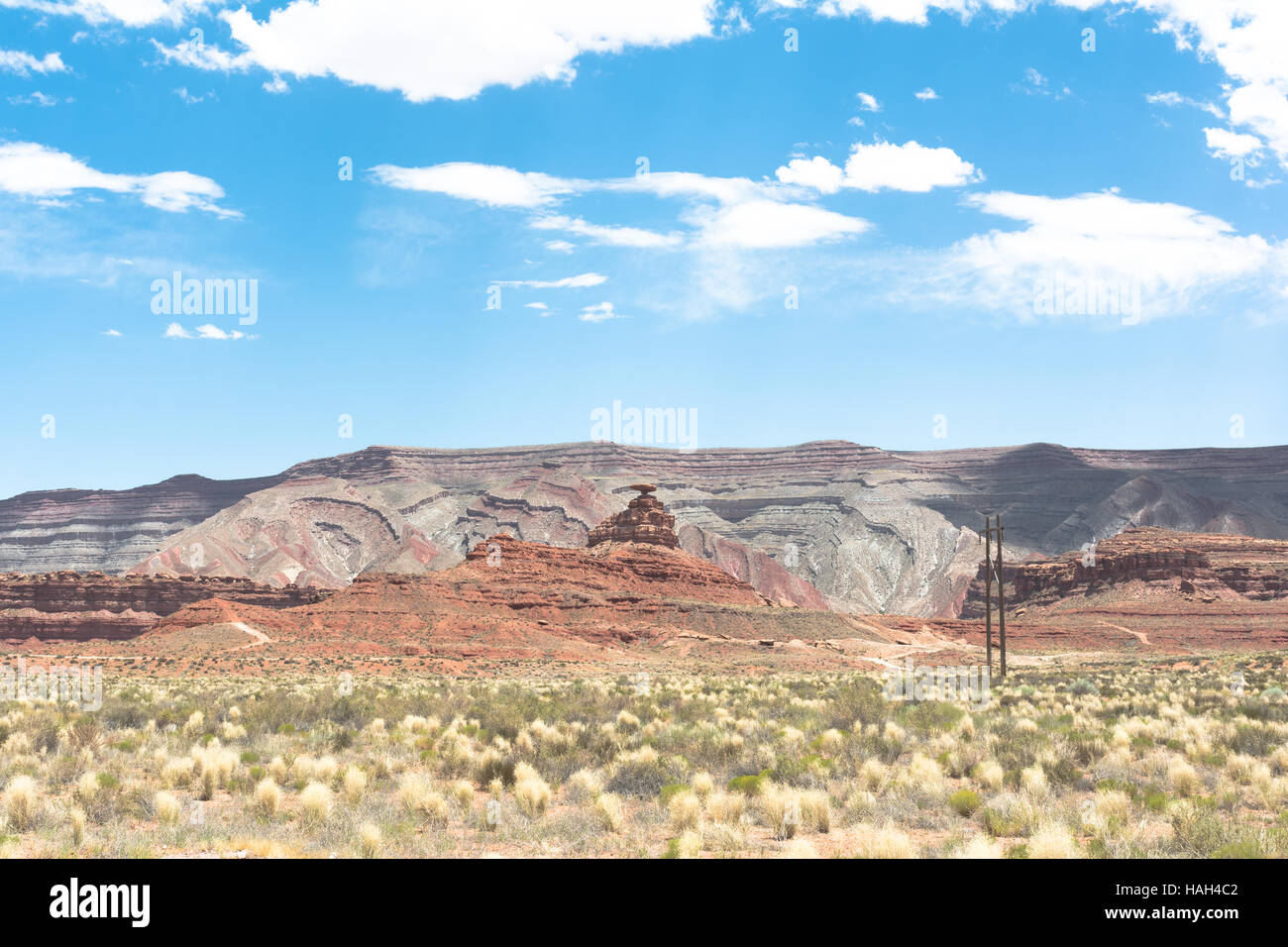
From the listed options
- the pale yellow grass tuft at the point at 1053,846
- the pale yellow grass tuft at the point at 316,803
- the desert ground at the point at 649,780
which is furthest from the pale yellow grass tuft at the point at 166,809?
the pale yellow grass tuft at the point at 1053,846

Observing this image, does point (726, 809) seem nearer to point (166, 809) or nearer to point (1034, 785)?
point (1034, 785)

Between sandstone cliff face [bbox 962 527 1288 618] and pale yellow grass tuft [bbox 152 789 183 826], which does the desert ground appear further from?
sandstone cliff face [bbox 962 527 1288 618]

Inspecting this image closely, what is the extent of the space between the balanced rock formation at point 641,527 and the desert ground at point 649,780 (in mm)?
73107

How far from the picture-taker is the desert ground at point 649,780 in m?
9.84

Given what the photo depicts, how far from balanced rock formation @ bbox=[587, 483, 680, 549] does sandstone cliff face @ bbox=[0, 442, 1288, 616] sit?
5652cm

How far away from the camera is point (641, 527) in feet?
322

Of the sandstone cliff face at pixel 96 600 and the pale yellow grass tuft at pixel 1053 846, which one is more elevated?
the pale yellow grass tuft at pixel 1053 846

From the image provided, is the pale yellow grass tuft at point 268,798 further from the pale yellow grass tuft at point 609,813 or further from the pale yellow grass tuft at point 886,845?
the pale yellow grass tuft at point 886,845

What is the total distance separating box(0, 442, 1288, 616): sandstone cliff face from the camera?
156125mm

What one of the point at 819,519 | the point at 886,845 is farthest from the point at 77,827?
the point at 819,519

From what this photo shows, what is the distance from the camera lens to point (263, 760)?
16000mm

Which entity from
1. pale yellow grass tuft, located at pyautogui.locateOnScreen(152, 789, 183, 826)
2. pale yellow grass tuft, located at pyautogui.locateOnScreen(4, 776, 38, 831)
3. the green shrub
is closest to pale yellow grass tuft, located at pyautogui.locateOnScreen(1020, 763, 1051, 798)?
the green shrub
